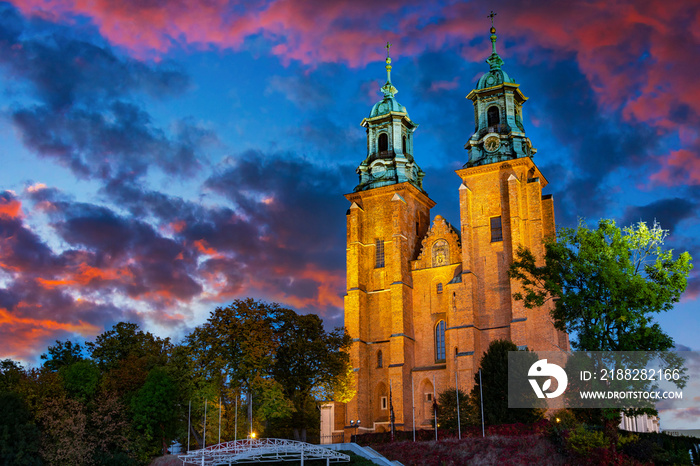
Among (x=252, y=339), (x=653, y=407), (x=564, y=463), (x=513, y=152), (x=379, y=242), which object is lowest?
(x=564, y=463)

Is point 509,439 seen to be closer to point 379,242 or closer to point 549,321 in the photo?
point 549,321

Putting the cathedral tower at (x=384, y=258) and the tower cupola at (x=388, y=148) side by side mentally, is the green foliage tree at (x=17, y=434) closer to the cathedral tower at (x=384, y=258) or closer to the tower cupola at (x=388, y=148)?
the cathedral tower at (x=384, y=258)

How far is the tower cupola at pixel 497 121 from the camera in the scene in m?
63.9

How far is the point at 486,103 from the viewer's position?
2621 inches

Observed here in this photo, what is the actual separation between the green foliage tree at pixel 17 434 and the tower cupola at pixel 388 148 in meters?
35.6

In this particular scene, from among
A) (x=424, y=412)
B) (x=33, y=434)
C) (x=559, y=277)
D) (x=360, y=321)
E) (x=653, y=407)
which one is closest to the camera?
(x=653, y=407)

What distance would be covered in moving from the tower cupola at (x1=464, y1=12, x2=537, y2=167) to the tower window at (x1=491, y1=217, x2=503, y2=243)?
5545 millimetres

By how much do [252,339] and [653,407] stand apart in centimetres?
2714

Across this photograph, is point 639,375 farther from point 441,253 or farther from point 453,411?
point 441,253

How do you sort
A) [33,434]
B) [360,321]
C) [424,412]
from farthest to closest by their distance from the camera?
1. [360,321]
2. [424,412]
3. [33,434]

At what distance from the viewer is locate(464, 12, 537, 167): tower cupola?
2516 inches

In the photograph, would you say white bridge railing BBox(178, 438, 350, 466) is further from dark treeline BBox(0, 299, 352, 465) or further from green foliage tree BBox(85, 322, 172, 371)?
green foliage tree BBox(85, 322, 172, 371)

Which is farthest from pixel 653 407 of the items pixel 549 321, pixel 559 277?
pixel 549 321

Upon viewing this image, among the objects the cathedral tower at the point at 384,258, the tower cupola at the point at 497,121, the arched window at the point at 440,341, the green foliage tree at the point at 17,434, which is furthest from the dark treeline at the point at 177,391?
the tower cupola at the point at 497,121
